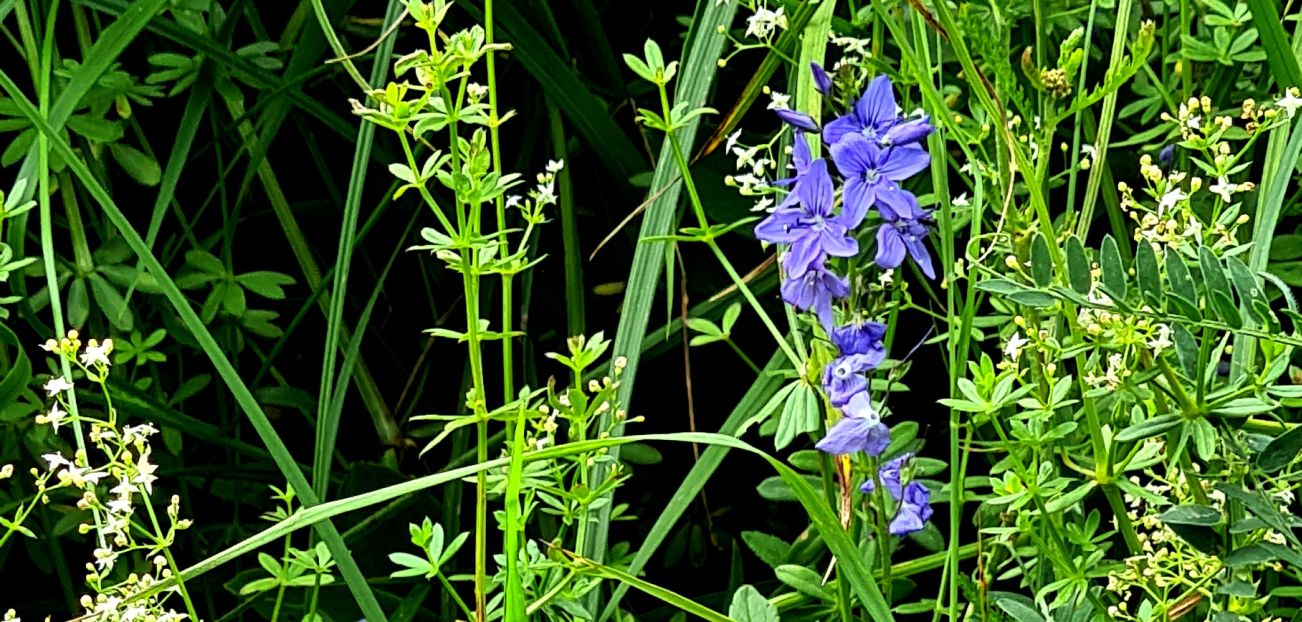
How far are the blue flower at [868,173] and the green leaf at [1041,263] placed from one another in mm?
106

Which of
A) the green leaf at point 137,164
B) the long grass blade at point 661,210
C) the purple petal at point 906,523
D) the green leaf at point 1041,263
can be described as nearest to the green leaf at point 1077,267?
the green leaf at point 1041,263

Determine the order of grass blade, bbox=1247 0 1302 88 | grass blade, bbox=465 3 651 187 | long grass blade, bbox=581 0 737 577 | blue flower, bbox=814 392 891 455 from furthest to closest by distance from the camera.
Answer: grass blade, bbox=465 3 651 187 < long grass blade, bbox=581 0 737 577 < grass blade, bbox=1247 0 1302 88 < blue flower, bbox=814 392 891 455

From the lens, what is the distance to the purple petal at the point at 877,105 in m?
0.85

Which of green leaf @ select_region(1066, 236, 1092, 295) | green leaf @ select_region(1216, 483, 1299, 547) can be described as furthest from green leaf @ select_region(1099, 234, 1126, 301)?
green leaf @ select_region(1216, 483, 1299, 547)

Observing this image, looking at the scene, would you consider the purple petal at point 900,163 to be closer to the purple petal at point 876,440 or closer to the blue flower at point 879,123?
the blue flower at point 879,123

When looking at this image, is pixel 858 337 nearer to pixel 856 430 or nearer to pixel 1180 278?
pixel 856 430

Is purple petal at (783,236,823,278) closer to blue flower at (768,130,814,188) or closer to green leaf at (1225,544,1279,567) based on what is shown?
blue flower at (768,130,814,188)

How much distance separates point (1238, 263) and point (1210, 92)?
63 centimetres

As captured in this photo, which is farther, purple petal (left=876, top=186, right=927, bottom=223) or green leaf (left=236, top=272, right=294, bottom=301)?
green leaf (left=236, top=272, right=294, bottom=301)

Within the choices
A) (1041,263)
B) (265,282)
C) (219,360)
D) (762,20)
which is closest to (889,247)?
(1041,263)

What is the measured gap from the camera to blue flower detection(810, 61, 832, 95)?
839 millimetres

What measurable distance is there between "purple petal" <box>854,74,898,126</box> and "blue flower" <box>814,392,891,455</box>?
0.16 m

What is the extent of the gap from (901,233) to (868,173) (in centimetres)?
4

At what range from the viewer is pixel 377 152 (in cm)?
133
